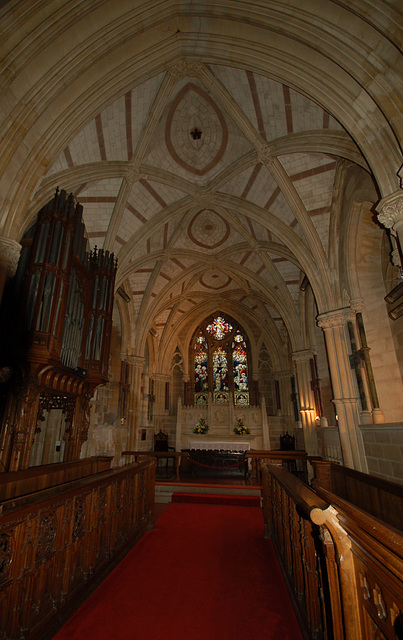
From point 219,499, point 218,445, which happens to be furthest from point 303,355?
point 219,499

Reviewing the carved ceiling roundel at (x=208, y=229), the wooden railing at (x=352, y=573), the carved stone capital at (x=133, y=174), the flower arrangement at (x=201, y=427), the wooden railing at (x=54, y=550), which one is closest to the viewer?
the wooden railing at (x=352, y=573)

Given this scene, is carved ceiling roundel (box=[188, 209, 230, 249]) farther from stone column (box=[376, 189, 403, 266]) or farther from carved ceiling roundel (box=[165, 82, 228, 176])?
stone column (box=[376, 189, 403, 266])

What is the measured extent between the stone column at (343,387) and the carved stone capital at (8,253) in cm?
651

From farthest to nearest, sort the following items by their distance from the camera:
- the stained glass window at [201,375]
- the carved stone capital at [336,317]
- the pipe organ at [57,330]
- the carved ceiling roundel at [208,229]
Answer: the stained glass window at [201,375]
the carved ceiling roundel at [208,229]
the carved stone capital at [336,317]
the pipe organ at [57,330]

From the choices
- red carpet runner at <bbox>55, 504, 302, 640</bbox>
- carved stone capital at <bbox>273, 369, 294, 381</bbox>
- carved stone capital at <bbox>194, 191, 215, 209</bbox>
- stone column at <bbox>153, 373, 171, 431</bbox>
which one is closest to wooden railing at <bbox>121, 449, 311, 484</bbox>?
stone column at <bbox>153, 373, 171, 431</bbox>

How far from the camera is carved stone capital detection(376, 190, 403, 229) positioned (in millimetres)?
4008

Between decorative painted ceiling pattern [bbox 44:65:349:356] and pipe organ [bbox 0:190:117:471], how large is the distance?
6.23 ft

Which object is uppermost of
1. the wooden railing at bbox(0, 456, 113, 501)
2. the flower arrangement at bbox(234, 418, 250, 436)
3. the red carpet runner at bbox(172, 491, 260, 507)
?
the flower arrangement at bbox(234, 418, 250, 436)

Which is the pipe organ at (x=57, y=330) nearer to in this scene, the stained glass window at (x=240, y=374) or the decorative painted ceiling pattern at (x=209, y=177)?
the decorative painted ceiling pattern at (x=209, y=177)

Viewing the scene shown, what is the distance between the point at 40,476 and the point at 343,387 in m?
A: 6.12

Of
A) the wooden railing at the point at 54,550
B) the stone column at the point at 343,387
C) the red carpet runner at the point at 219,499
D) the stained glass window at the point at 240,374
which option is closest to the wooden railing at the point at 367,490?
the stone column at the point at 343,387

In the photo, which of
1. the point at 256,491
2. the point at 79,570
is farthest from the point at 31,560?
the point at 256,491

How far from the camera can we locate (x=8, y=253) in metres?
4.72

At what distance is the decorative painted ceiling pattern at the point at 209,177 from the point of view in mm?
6855
